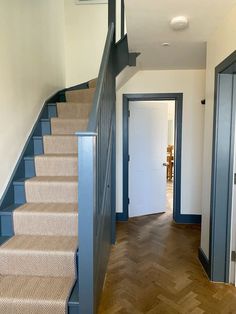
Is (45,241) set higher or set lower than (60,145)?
lower

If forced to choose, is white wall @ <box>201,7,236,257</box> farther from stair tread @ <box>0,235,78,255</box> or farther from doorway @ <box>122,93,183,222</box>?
stair tread @ <box>0,235,78,255</box>

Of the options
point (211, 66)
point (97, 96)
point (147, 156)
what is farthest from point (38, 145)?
point (147, 156)

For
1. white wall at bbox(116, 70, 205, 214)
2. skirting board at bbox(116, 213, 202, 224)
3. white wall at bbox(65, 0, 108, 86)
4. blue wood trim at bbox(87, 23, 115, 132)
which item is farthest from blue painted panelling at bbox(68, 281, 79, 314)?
white wall at bbox(65, 0, 108, 86)

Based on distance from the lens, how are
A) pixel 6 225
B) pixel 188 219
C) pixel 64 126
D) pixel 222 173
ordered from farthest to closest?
pixel 188 219 → pixel 64 126 → pixel 222 173 → pixel 6 225

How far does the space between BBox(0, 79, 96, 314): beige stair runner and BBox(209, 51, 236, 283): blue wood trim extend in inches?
49.1

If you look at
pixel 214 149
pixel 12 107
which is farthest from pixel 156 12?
pixel 12 107

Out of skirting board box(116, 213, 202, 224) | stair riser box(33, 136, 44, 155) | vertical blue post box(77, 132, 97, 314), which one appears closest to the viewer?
vertical blue post box(77, 132, 97, 314)

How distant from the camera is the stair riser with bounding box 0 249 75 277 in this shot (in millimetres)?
1754

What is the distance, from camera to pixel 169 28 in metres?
2.10

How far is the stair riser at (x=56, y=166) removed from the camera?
7.97 feet

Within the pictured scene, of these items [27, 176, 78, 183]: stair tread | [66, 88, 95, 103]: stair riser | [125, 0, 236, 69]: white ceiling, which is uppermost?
[125, 0, 236, 69]: white ceiling

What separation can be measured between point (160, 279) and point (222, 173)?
114 cm

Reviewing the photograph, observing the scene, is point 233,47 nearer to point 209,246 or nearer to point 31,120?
point 209,246

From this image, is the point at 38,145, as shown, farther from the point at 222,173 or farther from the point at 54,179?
the point at 222,173
